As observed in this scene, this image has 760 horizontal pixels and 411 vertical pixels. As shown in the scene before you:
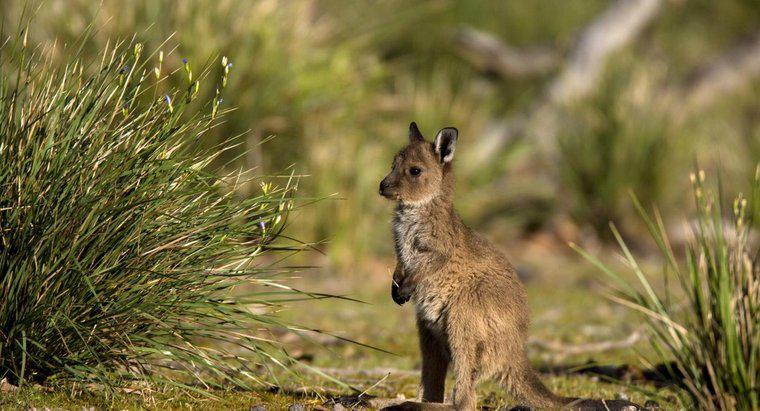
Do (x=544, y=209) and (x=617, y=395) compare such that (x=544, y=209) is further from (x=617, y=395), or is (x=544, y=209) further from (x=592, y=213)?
(x=617, y=395)

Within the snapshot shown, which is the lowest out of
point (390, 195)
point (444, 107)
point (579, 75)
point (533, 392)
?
point (533, 392)

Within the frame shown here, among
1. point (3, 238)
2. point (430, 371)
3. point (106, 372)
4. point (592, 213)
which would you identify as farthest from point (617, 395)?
point (592, 213)

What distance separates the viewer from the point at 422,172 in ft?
17.6

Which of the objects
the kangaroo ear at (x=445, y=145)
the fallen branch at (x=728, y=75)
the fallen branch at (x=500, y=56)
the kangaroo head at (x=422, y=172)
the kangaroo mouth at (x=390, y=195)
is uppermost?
the fallen branch at (x=728, y=75)

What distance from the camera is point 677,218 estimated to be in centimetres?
1408

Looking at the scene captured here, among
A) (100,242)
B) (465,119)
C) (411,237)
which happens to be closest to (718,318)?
(411,237)

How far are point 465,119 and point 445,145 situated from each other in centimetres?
911

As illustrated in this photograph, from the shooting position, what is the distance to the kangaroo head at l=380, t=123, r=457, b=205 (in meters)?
5.33

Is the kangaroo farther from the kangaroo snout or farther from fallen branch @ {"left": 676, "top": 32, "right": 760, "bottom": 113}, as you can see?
fallen branch @ {"left": 676, "top": 32, "right": 760, "bottom": 113}

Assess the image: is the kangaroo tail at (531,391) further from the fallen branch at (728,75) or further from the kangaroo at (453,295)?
the fallen branch at (728,75)

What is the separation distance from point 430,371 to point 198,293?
1.28 metres

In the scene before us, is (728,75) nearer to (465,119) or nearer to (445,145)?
(465,119)

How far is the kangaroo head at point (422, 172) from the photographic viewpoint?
5.33 metres

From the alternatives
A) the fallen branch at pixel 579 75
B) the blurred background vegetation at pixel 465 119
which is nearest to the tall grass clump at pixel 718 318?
the blurred background vegetation at pixel 465 119
